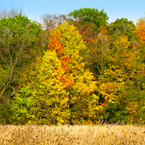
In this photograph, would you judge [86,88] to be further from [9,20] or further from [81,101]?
[9,20]

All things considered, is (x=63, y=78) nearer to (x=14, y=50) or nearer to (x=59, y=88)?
(x=59, y=88)

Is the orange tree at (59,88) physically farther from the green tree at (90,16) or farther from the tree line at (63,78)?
the green tree at (90,16)

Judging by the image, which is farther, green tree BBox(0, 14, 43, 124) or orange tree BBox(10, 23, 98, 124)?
green tree BBox(0, 14, 43, 124)

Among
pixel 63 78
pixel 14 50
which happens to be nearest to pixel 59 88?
pixel 63 78

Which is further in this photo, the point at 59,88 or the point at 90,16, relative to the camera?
the point at 90,16

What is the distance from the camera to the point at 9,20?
28.6m

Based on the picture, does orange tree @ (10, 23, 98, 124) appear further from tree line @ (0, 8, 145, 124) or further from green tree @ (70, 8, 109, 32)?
green tree @ (70, 8, 109, 32)

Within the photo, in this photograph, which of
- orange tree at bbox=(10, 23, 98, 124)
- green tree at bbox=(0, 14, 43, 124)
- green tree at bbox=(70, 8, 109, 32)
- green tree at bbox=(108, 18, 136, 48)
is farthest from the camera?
green tree at bbox=(70, 8, 109, 32)

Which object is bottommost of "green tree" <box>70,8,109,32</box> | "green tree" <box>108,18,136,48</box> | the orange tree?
the orange tree

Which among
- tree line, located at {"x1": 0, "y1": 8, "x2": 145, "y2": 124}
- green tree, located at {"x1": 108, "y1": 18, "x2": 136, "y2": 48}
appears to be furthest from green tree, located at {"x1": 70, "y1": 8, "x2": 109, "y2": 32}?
tree line, located at {"x1": 0, "y1": 8, "x2": 145, "y2": 124}

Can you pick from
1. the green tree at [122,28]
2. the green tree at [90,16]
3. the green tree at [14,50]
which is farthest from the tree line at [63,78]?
the green tree at [90,16]

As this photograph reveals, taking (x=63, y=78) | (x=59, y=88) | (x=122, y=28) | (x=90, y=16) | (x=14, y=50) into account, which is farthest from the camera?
(x=90, y=16)

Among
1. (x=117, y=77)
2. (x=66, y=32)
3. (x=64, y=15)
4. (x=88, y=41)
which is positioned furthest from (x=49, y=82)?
(x=64, y=15)

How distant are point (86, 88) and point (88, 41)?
42.8 ft
